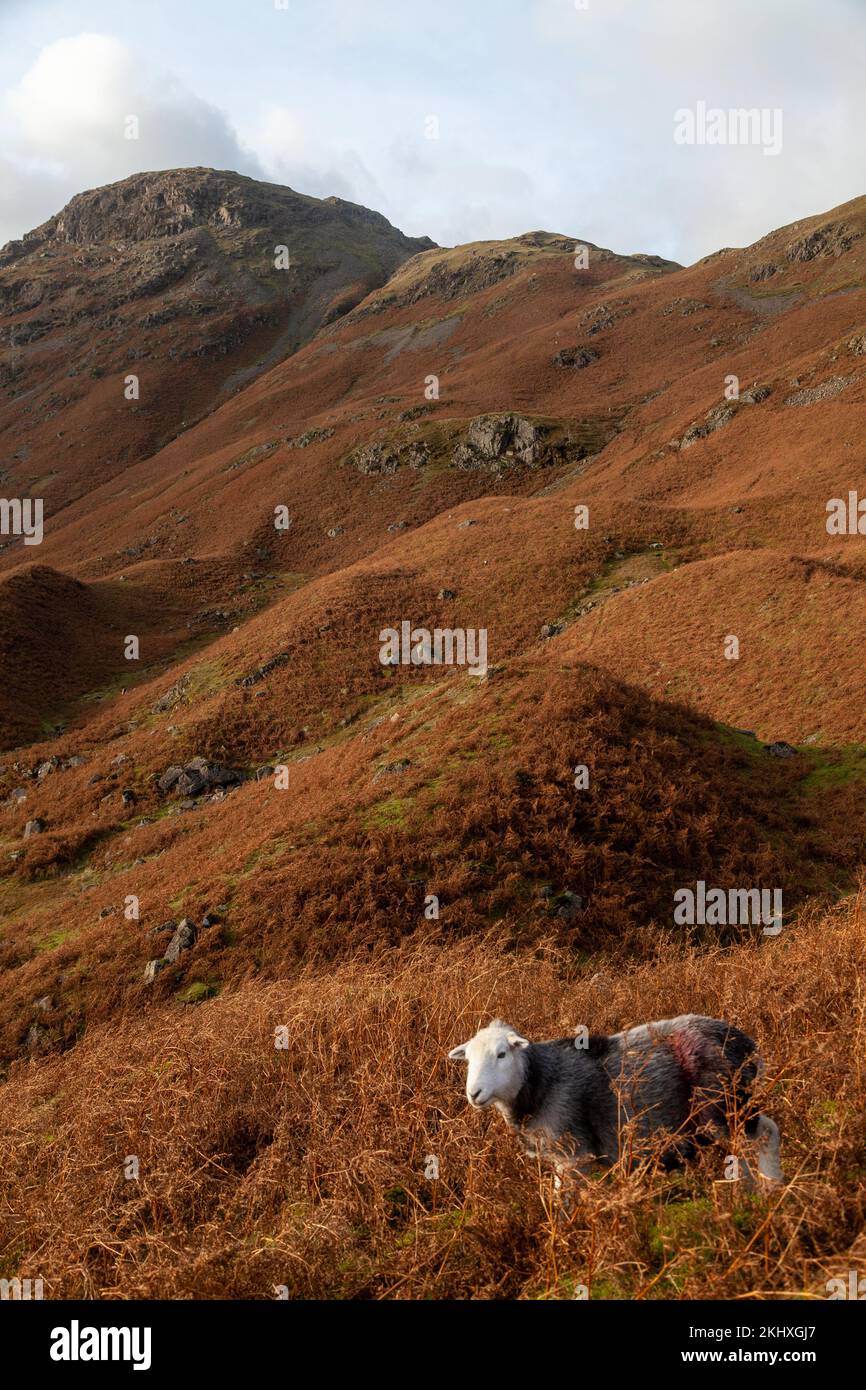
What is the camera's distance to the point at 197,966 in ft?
44.8

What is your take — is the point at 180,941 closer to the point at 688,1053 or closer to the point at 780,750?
the point at 688,1053

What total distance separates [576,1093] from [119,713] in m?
34.9

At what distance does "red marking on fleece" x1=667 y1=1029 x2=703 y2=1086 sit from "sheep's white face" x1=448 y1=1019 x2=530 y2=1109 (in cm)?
107

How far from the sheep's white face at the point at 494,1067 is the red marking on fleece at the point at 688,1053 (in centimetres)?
107

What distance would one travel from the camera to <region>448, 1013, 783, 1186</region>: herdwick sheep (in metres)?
4.71

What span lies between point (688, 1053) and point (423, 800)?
37.6 feet

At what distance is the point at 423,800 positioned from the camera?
16172 millimetres

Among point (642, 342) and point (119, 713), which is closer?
point (119, 713)

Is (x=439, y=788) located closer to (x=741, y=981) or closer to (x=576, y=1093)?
(x=741, y=981)

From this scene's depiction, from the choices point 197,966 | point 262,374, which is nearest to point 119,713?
point 197,966
